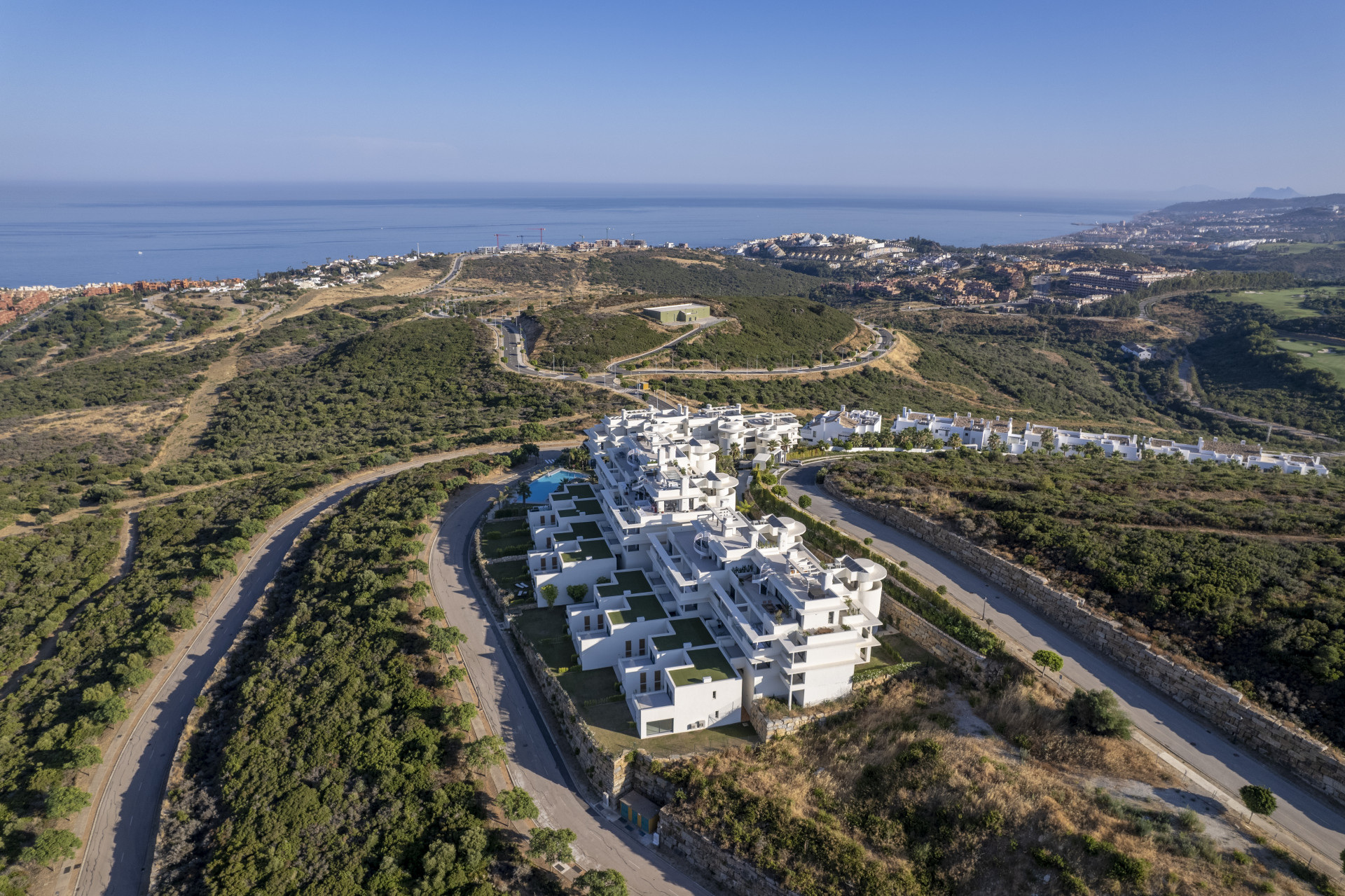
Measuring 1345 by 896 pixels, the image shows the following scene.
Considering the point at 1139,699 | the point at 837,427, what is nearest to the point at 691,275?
the point at 837,427

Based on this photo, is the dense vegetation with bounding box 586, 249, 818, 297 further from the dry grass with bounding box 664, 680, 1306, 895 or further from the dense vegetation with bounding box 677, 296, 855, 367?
the dry grass with bounding box 664, 680, 1306, 895

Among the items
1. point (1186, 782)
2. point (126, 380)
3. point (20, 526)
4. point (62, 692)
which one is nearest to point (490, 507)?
point (62, 692)

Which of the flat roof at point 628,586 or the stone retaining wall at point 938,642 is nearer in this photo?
the stone retaining wall at point 938,642

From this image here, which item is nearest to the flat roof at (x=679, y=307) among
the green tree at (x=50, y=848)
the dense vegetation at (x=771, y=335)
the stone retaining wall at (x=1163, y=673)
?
the dense vegetation at (x=771, y=335)

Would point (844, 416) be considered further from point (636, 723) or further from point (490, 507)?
point (636, 723)

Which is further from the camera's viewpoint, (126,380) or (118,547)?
(126,380)

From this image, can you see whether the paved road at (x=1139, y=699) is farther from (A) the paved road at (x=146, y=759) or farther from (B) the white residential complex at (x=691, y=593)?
(A) the paved road at (x=146, y=759)

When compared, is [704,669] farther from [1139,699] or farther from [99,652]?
[99,652]
